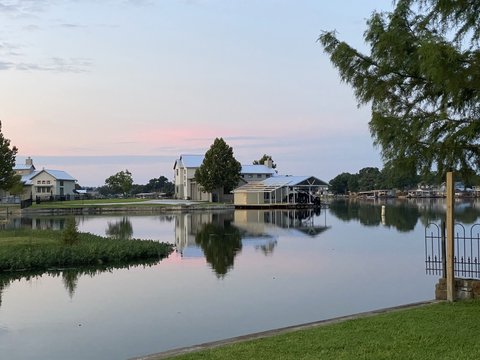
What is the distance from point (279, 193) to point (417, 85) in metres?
73.3

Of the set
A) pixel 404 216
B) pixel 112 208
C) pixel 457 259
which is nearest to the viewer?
pixel 457 259

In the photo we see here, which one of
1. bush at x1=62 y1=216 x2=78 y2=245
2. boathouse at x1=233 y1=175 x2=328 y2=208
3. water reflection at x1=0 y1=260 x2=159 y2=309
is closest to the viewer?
water reflection at x1=0 y1=260 x2=159 y2=309

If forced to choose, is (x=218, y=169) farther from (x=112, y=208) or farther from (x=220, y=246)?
(x=220, y=246)

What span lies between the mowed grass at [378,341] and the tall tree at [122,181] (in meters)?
114

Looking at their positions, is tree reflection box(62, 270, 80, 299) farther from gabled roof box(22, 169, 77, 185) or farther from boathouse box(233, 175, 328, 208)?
gabled roof box(22, 169, 77, 185)

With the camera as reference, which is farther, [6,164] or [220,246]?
[6,164]

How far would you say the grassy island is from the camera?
68.0 ft

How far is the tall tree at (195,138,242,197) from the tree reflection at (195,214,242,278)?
4232 centimetres

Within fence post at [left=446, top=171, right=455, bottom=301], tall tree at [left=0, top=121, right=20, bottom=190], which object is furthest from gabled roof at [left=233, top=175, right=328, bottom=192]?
fence post at [left=446, top=171, right=455, bottom=301]

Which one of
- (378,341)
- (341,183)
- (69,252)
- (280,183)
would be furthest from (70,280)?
(341,183)

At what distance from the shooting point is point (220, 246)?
95.8 ft

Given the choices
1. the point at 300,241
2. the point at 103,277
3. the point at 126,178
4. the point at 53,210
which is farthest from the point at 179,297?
the point at 126,178

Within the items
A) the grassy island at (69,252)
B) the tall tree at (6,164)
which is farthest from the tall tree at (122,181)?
the grassy island at (69,252)

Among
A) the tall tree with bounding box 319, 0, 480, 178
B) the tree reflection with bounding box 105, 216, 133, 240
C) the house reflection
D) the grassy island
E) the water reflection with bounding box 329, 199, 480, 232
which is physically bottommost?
the water reflection with bounding box 329, 199, 480, 232
